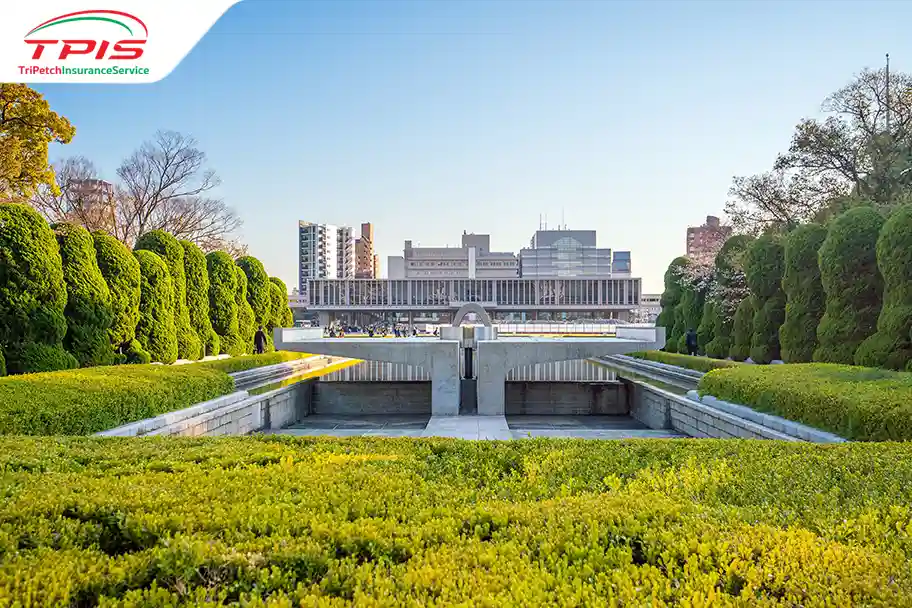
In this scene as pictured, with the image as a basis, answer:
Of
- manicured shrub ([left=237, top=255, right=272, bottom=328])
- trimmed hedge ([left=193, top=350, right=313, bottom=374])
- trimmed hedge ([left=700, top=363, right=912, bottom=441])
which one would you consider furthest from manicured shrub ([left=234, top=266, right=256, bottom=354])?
trimmed hedge ([left=700, top=363, right=912, bottom=441])

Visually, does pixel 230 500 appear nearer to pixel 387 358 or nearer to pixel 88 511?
pixel 88 511

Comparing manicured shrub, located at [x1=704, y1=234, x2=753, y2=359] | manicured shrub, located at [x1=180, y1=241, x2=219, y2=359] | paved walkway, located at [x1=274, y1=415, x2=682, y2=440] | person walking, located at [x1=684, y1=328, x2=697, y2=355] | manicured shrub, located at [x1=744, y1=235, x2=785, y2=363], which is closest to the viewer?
paved walkway, located at [x1=274, y1=415, x2=682, y2=440]

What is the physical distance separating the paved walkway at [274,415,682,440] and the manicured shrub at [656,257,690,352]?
7.32 m

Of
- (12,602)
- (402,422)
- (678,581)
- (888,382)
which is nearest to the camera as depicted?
(12,602)

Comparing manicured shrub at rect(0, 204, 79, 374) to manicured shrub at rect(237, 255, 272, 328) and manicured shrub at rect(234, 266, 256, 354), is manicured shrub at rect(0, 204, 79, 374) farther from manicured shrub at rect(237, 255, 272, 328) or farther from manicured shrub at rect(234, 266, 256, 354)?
manicured shrub at rect(237, 255, 272, 328)

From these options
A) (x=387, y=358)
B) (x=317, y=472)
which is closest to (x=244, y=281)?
(x=387, y=358)

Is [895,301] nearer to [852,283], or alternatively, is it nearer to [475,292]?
[852,283]

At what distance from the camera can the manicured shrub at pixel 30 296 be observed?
12305mm

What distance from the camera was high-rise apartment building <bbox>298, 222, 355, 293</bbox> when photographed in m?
130

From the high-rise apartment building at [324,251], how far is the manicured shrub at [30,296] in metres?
114

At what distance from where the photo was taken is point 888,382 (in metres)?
9.07

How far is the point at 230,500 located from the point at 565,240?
4345 inches

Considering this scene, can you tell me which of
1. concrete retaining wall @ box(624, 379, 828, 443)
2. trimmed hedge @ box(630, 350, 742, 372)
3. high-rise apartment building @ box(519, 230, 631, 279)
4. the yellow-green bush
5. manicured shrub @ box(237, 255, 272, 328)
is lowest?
concrete retaining wall @ box(624, 379, 828, 443)

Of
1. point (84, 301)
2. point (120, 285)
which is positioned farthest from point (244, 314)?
point (84, 301)
